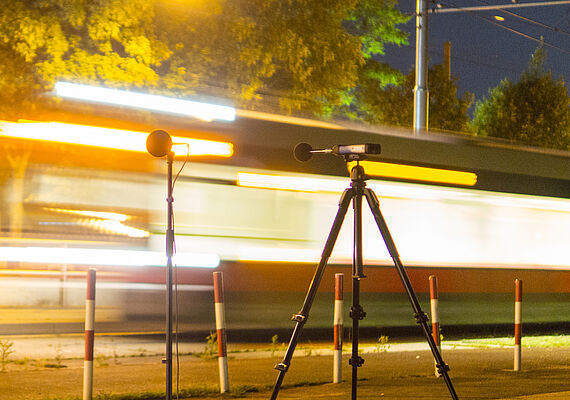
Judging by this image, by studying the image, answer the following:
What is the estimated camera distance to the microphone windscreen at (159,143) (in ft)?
21.3

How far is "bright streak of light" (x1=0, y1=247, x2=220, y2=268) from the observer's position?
11.5m

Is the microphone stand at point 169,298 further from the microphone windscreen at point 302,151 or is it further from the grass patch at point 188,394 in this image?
the grass patch at point 188,394

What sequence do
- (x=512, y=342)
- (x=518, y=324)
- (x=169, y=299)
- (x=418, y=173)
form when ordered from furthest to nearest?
(x=418, y=173), (x=512, y=342), (x=518, y=324), (x=169, y=299)

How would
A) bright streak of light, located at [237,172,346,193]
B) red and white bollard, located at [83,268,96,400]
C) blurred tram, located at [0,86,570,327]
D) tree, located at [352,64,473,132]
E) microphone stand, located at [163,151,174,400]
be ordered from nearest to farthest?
microphone stand, located at [163,151,174,400]
red and white bollard, located at [83,268,96,400]
blurred tram, located at [0,86,570,327]
bright streak of light, located at [237,172,346,193]
tree, located at [352,64,473,132]

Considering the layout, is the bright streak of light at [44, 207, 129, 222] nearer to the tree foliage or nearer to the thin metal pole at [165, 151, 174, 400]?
the tree foliage

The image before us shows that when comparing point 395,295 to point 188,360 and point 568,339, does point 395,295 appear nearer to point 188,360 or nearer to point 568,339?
point 568,339

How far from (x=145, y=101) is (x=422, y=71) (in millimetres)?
10178

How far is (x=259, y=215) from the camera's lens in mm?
13188

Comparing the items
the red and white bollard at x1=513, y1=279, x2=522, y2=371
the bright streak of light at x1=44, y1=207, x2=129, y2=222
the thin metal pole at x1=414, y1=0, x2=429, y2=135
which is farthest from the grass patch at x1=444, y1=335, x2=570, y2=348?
the thin metal pole at x1=414, y1=0, x2=429, y2=135

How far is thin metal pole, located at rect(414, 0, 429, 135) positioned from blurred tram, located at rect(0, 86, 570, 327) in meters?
4.36

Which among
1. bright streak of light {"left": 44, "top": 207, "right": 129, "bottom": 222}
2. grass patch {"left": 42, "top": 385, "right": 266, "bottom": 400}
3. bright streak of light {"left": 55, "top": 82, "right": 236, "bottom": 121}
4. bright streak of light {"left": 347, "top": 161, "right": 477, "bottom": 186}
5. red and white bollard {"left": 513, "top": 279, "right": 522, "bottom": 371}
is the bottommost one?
grass patch {"left": 42, "top": 385, "right": 266, "bottom": 400}

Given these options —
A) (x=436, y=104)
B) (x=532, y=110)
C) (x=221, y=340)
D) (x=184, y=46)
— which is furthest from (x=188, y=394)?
(x=532, y=110)

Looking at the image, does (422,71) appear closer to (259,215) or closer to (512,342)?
(512,342)

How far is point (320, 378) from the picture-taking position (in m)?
9.80
